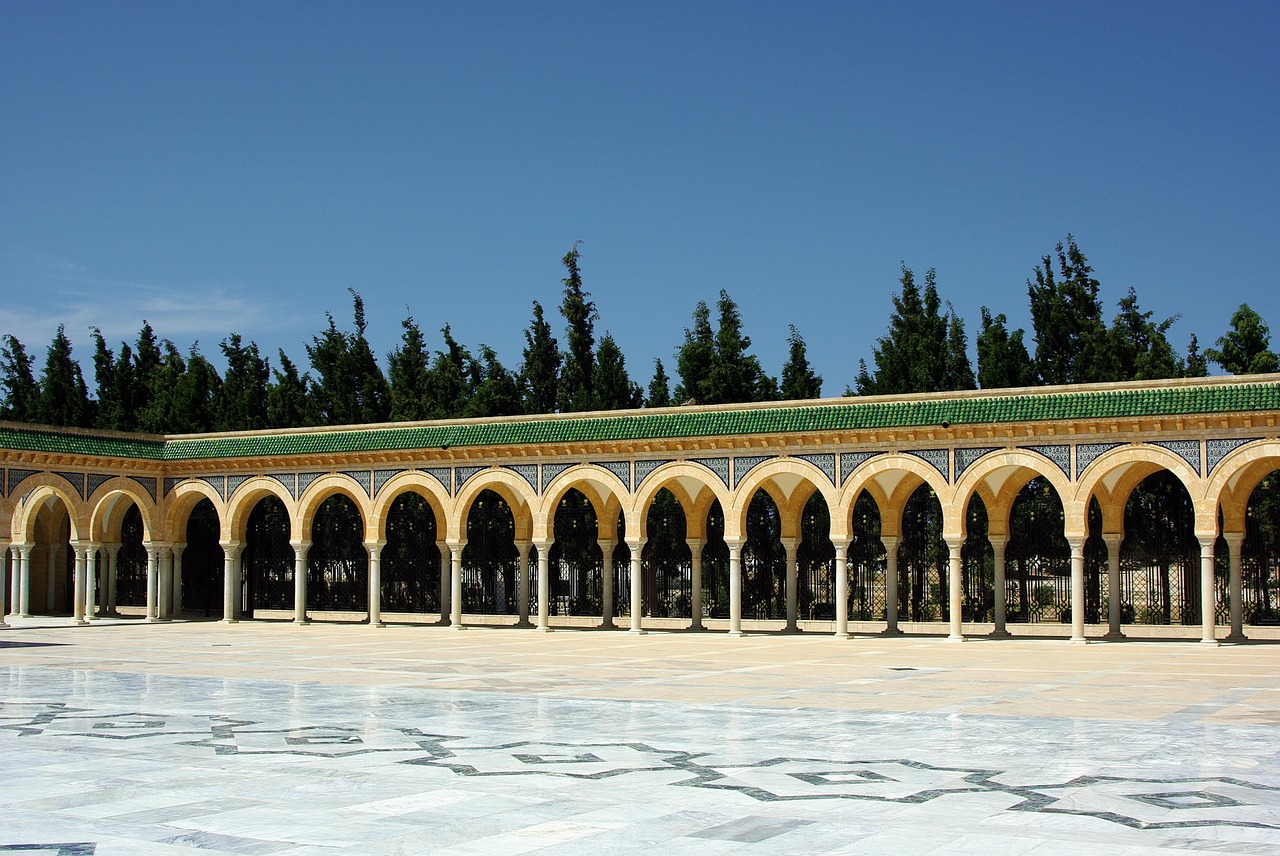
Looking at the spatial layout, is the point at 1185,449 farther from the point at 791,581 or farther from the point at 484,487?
the point at 484,487

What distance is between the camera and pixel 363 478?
28.2m

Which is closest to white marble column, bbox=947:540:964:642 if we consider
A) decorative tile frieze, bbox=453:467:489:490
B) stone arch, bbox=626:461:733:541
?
stone arch, bbox=626:461:733:541

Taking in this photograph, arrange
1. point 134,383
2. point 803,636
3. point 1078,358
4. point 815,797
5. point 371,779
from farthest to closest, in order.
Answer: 1. point 134,383
2. point 1078,358
3. point 803,636
4. point 371,779
5. point 815,797

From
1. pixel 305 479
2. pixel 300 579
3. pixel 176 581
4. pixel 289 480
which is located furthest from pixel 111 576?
pixel 305 479

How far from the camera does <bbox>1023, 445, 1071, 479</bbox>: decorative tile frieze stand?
21609mm

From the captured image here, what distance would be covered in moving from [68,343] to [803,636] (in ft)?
104

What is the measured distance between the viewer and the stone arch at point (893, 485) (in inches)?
886

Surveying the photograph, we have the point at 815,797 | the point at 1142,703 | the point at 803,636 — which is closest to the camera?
the point at 815,797

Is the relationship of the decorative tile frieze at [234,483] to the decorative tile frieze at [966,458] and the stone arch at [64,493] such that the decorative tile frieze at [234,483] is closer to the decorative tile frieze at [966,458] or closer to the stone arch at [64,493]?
the stone arch at [64,493]

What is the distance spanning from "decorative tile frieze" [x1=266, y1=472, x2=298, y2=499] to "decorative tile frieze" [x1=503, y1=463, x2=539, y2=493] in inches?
207

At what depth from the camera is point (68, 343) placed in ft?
152

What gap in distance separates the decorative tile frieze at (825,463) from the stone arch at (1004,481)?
214 centimetres

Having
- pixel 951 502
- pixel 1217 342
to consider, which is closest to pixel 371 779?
pixel 951 502

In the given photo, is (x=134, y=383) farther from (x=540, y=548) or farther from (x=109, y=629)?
(x=540, y=548)
